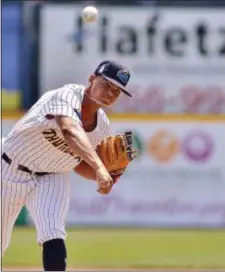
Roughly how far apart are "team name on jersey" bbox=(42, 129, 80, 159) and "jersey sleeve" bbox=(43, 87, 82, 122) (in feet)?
0.48

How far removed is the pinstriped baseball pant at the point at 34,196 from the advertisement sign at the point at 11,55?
350 inches

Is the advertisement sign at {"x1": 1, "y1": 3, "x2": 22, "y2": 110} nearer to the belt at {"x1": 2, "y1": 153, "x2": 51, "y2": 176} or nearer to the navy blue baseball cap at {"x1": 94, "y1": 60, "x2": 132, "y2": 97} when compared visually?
the belt at {"x1": 2, "y1": 153, "x2": 51, "y2": 176}

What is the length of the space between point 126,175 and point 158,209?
65cm

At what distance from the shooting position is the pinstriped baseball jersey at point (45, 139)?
538 cm

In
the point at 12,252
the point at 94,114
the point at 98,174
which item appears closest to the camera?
the point at 98,174

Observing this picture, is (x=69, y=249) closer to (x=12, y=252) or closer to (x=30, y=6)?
(x=12, y=252)

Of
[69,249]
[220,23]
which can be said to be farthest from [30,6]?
[69,249]

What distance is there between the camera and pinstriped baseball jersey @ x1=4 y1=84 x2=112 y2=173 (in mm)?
5383

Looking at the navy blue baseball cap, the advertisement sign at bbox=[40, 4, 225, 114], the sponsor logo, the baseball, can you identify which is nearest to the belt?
the navy blue baseball cap

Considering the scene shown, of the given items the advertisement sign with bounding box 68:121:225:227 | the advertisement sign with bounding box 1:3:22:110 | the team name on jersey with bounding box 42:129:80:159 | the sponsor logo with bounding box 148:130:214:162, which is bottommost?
the advertisement sign with bounding box 68:121:225:227

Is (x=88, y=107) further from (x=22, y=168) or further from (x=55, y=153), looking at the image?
(x=22, y=168)

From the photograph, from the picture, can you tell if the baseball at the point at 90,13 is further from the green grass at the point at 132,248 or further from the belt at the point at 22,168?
the belt at the point at 22,168

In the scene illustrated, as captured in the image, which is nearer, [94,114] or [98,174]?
[98,174]

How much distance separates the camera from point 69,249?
1025 centimetres
